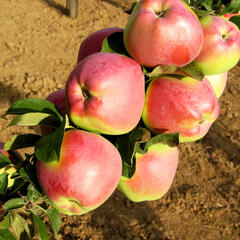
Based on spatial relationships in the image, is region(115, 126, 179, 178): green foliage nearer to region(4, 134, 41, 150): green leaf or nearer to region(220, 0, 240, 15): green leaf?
region(4, 134, 41, 150): green leaf

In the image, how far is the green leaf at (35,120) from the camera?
0.72 metres

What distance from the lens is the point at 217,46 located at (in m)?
0.78

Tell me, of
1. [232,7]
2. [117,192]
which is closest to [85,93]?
[232,7]

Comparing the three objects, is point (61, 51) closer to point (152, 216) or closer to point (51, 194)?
point (152, 216)

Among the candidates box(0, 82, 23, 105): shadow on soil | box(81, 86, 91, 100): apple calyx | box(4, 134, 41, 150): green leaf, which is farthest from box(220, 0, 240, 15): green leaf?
box(0, 82, 23, 105): shadow on soil

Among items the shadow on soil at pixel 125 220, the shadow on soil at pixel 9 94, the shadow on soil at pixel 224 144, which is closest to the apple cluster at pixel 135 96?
the shadow on soil at pixel 125 220

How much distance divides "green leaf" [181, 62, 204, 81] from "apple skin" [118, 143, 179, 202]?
8.3 inches

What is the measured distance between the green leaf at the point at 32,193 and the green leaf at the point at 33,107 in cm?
18

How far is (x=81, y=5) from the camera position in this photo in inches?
191

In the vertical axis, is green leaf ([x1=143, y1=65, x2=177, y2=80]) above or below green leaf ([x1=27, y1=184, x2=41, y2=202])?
above

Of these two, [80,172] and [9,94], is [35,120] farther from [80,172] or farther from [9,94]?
[9,94]

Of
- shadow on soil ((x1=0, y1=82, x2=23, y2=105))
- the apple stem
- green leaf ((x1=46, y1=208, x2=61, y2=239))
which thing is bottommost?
shadow on soil ((x1=0, y1=82, x2=23, y2=105))

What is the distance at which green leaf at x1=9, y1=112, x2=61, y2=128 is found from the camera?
0.72 m

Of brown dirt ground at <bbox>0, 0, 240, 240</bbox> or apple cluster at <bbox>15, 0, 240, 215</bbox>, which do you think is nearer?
apple cluster at <bbox>15, 0, 240, 215</bbox>
